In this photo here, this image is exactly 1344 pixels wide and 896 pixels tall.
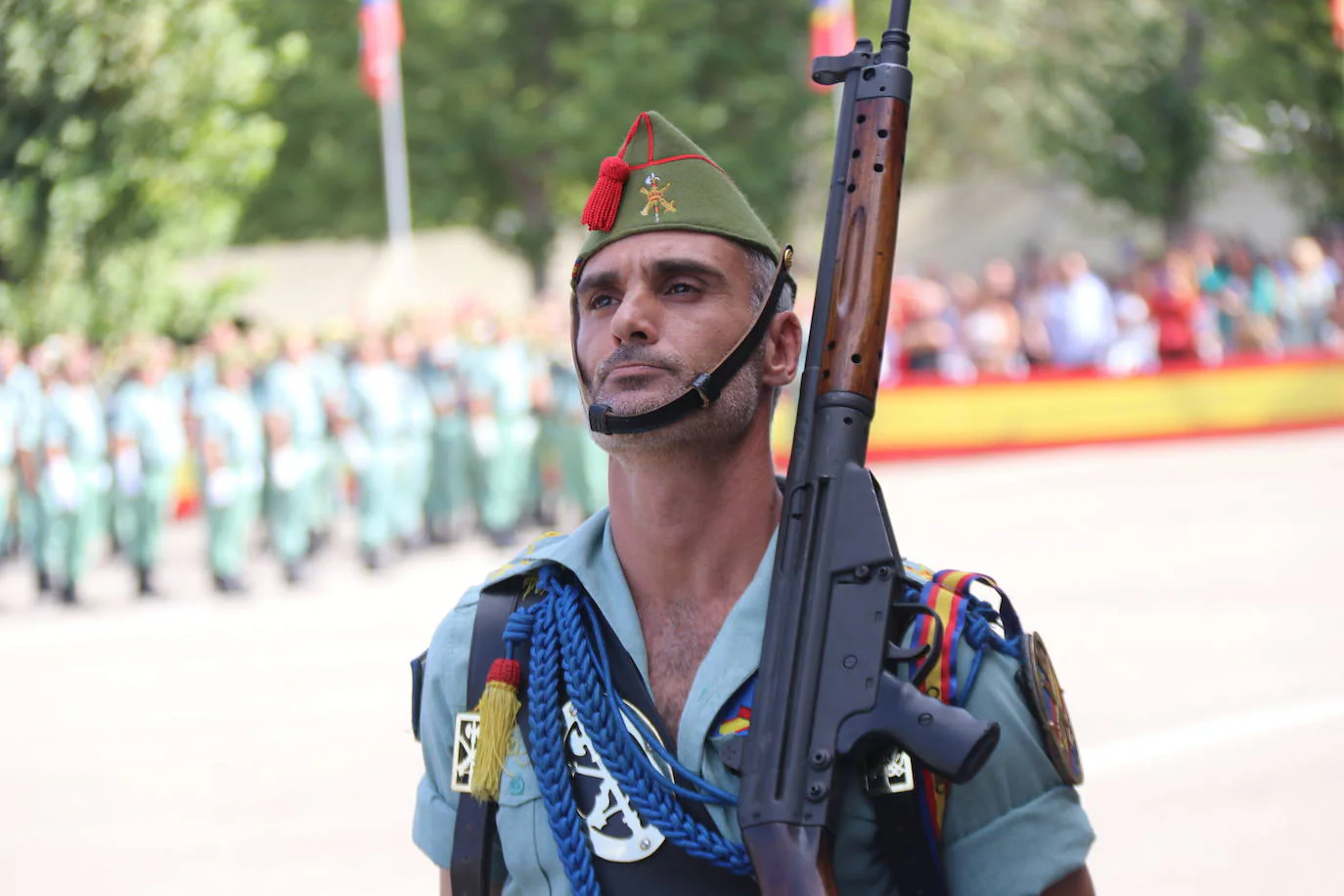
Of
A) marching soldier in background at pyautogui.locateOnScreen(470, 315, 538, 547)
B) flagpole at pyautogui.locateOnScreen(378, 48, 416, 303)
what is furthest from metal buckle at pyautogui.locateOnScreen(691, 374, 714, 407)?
flagpole at pyautogui.locateOnScreen(378, 48, 416, 303)

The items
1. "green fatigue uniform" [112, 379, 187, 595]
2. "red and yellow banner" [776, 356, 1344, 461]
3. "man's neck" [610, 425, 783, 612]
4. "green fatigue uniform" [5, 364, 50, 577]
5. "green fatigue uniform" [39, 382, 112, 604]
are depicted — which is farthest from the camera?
"red and yellow banner" [776, 356, 1344, 461]

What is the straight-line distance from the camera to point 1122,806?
626 cm

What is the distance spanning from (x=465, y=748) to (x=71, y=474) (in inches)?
451

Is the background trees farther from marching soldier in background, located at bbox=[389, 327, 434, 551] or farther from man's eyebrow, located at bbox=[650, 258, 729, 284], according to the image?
man's eyebrow, located at bbox=[650, 258, 729, 284]

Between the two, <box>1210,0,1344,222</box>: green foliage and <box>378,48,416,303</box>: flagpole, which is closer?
<box>1210,0,1344,222</box>: green foliage

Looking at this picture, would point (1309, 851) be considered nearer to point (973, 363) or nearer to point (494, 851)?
point (494, 851)

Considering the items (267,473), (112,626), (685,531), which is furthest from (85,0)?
(685,531)

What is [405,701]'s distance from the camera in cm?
844

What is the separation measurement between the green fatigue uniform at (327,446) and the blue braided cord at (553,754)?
11.1 metres

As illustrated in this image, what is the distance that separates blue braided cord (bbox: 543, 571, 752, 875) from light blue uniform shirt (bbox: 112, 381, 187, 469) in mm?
11079

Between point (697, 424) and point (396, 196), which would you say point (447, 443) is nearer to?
point (697, 424)

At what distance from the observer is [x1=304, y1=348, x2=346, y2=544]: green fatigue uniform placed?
13.5 meters

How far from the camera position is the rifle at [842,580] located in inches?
83.2

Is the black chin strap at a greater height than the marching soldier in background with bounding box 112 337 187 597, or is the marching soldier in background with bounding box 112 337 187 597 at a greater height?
the black chin strap
